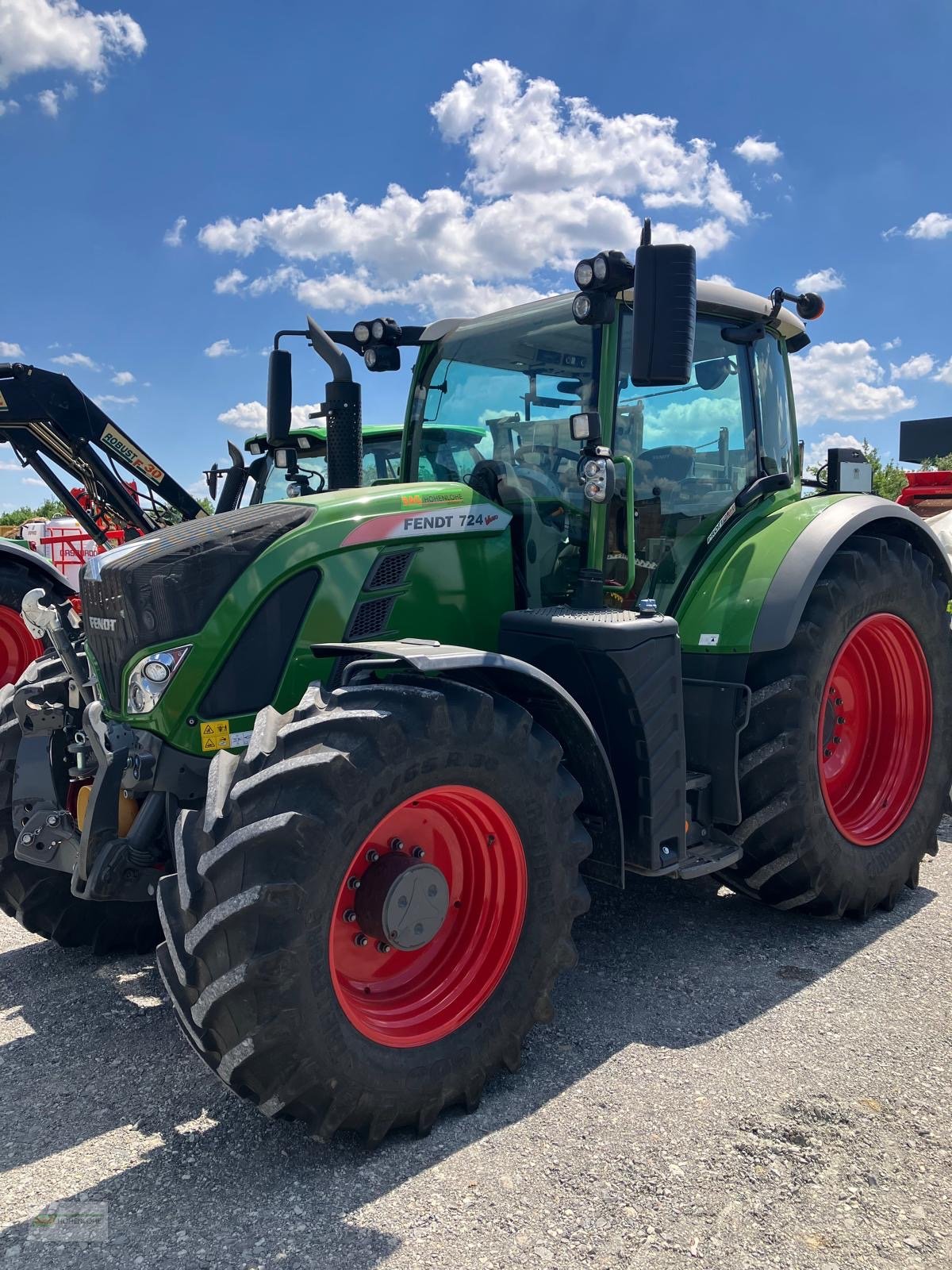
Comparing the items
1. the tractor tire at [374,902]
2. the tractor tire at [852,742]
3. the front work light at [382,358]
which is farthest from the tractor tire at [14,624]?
the tractor tire at [852,742]

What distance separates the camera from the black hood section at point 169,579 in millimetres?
3043

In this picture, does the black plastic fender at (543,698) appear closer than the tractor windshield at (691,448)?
Yes

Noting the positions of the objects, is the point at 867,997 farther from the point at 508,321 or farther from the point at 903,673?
the point at 508,321

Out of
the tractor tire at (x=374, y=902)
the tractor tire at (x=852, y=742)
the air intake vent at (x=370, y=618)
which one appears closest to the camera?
the tractor tire at (x=374, y=902)

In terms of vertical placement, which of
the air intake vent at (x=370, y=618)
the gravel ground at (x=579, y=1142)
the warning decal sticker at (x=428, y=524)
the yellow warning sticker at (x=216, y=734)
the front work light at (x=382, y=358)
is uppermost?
the front work light at (x=382, y=358)

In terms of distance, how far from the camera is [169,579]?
304 centimetres

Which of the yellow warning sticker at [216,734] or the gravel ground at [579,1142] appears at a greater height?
the yellow warning sticker at [216,734]

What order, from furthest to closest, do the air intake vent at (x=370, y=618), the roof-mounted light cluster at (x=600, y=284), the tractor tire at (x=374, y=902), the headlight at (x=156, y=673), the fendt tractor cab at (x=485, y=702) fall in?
the roof-mounted light cluster at (x=600, y=284) < the air intake vent at (x=370, y=618) < the headlight at (x=156, y=673) < the fendt tractor cab at (x=485, y=702) < the tractor tire at (x=374, y=902)

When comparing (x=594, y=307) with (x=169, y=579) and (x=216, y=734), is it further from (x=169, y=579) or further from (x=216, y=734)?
(x=216, y=734)

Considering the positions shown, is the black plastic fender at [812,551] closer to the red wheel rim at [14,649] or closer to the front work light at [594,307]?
the front work light at [594,307]

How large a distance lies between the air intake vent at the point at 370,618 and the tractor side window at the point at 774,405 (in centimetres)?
198

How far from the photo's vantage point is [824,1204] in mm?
2418

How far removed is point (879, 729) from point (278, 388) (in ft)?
10.1

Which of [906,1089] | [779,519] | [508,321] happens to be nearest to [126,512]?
[508,321]
